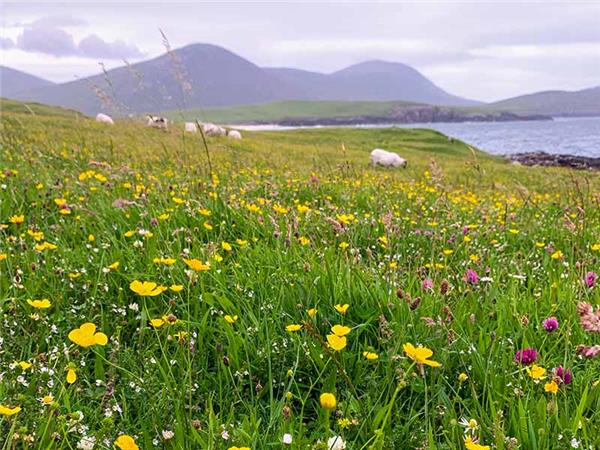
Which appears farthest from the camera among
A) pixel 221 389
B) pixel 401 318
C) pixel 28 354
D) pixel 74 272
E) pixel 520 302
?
pixel 74 272

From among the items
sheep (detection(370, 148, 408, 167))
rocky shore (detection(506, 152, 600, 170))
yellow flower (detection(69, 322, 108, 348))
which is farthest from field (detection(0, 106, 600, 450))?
rocky shore (detection(506, 152, 600, 170))

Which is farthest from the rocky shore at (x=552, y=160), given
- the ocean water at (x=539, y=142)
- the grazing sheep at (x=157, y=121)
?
the grazing sheep at (x=157, y=121)

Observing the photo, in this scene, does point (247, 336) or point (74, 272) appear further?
point (74, 272)

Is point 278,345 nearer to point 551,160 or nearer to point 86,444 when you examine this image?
point 86,444

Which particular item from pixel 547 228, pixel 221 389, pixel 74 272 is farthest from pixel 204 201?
pixel 547 228

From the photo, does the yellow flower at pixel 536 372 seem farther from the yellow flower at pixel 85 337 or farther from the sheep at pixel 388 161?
the sheep at pixel 388 161

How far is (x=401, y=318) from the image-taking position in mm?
2857

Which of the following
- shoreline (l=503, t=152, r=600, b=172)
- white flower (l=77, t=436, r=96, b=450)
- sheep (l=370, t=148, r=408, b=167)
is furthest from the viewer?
shoreline (l=503, t=152, r=600, b=172)

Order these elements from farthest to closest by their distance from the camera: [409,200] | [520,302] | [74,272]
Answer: [409,200], [74,272], [520,302]

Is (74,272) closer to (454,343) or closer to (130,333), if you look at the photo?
(130,333)

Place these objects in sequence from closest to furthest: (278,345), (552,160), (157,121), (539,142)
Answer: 1. (278,345)
2. (157,121)
3. (552,160)
4. (539,142)

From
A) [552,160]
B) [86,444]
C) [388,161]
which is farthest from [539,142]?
[86,444]

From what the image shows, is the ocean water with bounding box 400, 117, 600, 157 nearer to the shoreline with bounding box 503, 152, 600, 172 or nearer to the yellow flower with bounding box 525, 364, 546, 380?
the shoreline with bounding box 503, 152, 600, 172

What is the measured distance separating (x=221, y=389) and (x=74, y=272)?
1.68m
